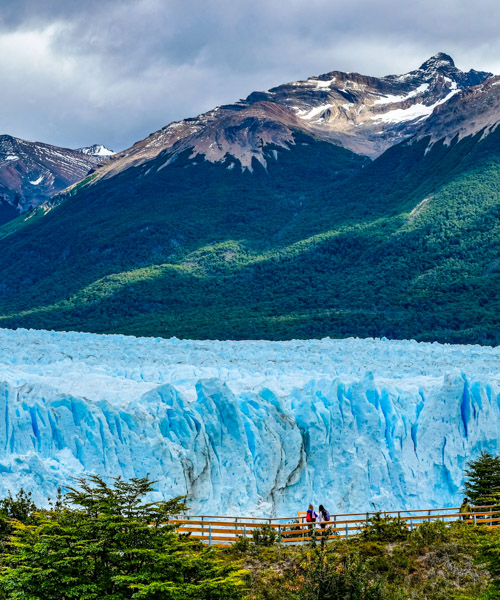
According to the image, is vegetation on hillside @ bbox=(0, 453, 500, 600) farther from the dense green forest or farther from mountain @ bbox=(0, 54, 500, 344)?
mountain @ bbox=(0, 54, 500, 344)

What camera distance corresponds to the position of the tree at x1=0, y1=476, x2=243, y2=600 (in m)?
11.5

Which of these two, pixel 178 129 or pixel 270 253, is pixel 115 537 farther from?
pixel 178 129

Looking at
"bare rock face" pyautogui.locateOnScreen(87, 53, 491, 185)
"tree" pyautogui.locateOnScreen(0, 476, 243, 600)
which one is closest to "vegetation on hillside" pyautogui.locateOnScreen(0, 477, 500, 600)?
"tree" pyautogui.locateOnScreen(0, 476, 243, 600)

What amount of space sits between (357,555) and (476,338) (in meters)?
48.7

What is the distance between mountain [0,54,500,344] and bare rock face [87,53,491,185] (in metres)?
0.57

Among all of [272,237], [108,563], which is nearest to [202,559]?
[108,563]

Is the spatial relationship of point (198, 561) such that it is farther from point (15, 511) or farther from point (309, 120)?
point (309, 120)

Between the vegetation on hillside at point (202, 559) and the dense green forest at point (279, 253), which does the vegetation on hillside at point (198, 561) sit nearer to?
the vegetation on hillside at point (202, 559)

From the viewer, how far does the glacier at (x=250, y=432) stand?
22625 mm

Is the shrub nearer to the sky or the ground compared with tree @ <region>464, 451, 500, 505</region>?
nearer to the ground

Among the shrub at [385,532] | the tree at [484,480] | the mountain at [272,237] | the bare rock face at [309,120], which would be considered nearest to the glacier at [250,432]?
the tree at [484,480]

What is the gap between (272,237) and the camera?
339 feet

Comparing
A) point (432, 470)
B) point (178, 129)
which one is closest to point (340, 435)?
point (432, 470)

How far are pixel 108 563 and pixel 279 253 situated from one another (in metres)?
83.4
